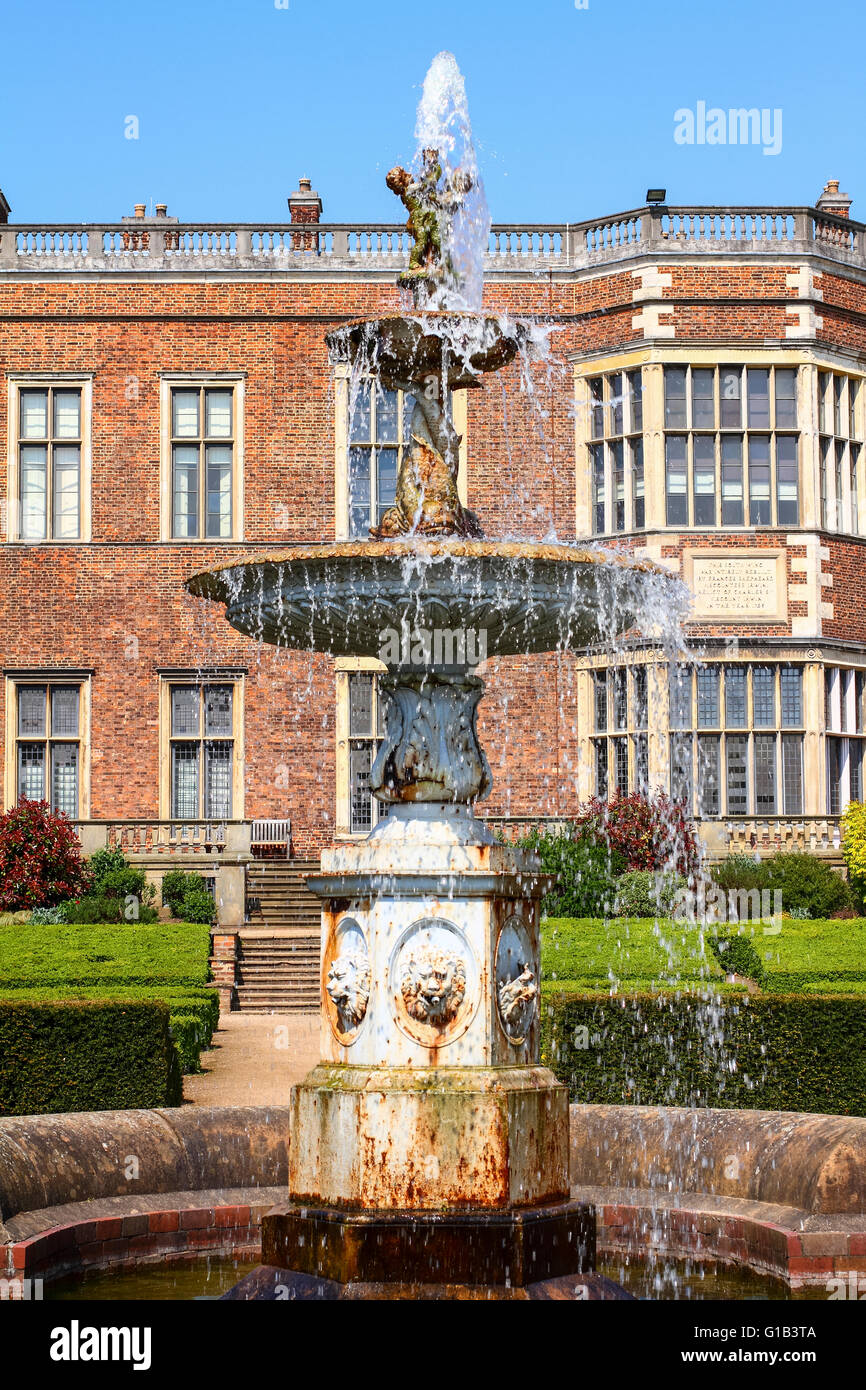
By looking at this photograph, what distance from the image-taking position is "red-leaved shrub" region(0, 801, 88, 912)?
22.5m

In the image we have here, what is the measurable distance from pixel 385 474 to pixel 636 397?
3769 mm

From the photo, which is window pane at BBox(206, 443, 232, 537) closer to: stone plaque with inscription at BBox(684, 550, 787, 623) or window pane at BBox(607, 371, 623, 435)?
window pane at BBox(607, 371, 623, 435)

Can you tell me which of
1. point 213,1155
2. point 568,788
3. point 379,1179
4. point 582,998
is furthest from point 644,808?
point 379,1179

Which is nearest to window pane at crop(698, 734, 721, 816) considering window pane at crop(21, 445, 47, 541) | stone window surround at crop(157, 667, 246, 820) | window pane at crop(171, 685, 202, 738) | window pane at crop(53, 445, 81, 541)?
stone window surround at crop(157, 667, 246, 820)

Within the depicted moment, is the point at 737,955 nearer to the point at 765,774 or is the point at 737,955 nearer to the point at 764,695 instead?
the point at 765,774

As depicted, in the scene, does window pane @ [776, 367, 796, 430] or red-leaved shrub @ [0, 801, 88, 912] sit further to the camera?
window pane @ [776, 367, 796, 430]

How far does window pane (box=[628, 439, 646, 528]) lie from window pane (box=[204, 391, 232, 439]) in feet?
19.5

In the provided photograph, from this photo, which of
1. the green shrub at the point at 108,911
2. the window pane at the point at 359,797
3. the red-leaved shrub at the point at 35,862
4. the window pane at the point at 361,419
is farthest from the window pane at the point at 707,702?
the red-leaved shrub at the point at 35,862

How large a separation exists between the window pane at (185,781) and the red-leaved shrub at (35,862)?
8.36ft

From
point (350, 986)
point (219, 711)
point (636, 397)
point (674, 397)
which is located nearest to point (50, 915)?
point (219, 711)

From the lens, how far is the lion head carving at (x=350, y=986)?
24.8ft

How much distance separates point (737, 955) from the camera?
55.2 ft

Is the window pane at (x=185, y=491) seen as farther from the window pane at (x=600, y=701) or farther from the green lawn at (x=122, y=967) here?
the green lawn at (x=122, y=967)
